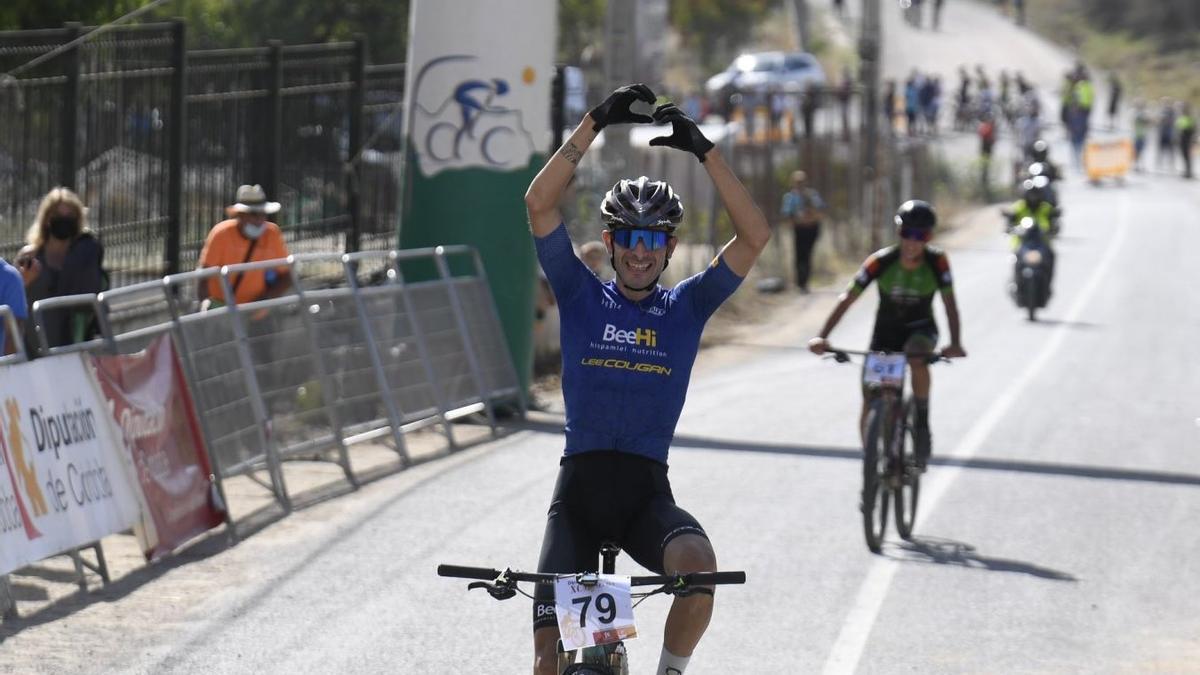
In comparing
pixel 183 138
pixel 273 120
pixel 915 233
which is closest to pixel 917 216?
pixel 915 233

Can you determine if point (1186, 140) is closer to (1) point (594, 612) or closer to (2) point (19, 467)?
(2) point (19, 467)

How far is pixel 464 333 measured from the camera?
15312 millimetres

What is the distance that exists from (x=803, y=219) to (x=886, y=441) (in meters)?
17.0

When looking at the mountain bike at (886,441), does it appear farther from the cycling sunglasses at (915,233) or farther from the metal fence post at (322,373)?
the metal fence post at (322,373)

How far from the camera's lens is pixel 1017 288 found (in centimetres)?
2477

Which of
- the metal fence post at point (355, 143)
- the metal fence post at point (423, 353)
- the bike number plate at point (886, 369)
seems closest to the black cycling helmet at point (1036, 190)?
the metal fence post at point (355, 143)

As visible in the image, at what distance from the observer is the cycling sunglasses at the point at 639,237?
5578 mm

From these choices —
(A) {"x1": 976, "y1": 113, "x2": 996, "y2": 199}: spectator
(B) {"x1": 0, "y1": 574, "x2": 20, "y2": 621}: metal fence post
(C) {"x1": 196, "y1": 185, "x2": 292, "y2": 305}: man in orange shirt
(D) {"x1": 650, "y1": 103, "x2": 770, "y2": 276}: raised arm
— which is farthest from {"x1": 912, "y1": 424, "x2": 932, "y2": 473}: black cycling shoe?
(A) {"x1": 976, "y1": 113, "x2": 996, "y2": 199}: spectator

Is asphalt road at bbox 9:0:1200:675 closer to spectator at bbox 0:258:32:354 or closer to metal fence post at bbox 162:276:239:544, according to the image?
metal fence post at bbox 162:276:239:544

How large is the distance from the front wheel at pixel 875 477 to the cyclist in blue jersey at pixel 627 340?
193 inches

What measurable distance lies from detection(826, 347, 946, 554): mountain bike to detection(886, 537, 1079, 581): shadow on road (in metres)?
0.13

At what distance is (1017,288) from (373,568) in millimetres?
16460

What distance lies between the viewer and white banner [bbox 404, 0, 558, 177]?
50.9ft

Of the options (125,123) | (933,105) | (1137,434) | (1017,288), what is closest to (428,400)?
(125,123)
